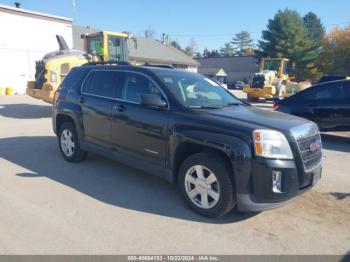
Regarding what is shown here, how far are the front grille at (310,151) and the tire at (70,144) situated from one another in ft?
13.1

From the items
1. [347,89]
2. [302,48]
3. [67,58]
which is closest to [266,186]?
[347,89]

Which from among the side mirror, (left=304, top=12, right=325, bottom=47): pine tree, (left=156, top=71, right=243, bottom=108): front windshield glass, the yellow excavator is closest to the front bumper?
(left=156, top=71, right=243, bottom=108): front windshield glass

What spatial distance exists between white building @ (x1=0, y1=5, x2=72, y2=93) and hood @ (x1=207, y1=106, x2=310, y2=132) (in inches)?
930

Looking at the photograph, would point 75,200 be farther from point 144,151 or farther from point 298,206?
point 298,206

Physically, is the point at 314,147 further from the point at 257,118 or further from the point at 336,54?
the point at 336,54

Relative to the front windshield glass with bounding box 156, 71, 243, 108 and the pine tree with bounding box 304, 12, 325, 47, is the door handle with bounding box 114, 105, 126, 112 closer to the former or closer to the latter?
the front windshield glass with bounding box 156, 71, 243, 108

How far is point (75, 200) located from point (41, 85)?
10.6 meters

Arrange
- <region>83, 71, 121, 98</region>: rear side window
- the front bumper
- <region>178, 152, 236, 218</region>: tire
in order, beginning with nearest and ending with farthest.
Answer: the front bumper < <region>178, 152, 236, 218</region>: tire < <region>83, 71, 121, 98</region>: rear side window

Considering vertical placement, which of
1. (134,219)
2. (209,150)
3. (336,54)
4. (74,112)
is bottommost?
(134,219)

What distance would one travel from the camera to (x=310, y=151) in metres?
4.25

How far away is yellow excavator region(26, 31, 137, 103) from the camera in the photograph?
44.3ft

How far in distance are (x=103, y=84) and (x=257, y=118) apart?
2.77 meters

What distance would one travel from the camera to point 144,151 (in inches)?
194

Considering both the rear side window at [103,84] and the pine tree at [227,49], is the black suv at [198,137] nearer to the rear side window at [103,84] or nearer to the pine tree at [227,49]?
the rear side window at [103,84]
